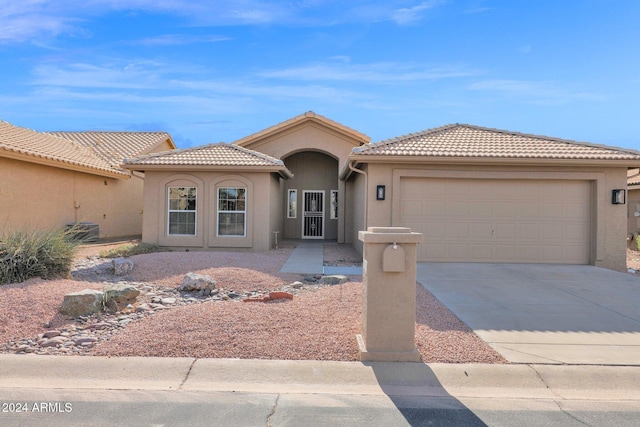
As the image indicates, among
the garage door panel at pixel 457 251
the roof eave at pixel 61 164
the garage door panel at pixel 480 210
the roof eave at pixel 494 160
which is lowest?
the garage door panel at pixel 457 251

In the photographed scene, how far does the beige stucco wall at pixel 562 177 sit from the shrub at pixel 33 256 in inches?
302

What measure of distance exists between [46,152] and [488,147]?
1547 centimetres

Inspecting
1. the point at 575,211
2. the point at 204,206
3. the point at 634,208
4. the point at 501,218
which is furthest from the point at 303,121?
the point at 634,208

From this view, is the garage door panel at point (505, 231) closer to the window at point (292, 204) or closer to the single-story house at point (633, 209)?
the window at point (292, 204)

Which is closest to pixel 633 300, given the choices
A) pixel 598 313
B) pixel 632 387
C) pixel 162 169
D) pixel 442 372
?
pixel 598 313

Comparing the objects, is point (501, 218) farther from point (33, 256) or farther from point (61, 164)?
point (61, 164)

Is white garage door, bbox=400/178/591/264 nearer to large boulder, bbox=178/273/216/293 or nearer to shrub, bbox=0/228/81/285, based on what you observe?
large boulder, bbox=178/273/216/293

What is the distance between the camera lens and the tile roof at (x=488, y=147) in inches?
493

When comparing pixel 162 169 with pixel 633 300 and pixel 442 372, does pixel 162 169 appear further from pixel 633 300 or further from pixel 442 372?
pixel 633 300

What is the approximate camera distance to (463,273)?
11.1m

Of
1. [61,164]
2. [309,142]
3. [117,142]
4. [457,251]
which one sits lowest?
[457,251]

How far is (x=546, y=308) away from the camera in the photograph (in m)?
7.82

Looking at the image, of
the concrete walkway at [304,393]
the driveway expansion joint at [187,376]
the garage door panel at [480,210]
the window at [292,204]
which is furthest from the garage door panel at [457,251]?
the window at [292,204]

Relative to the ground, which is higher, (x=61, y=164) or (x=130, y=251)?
(x=61, y=164)
